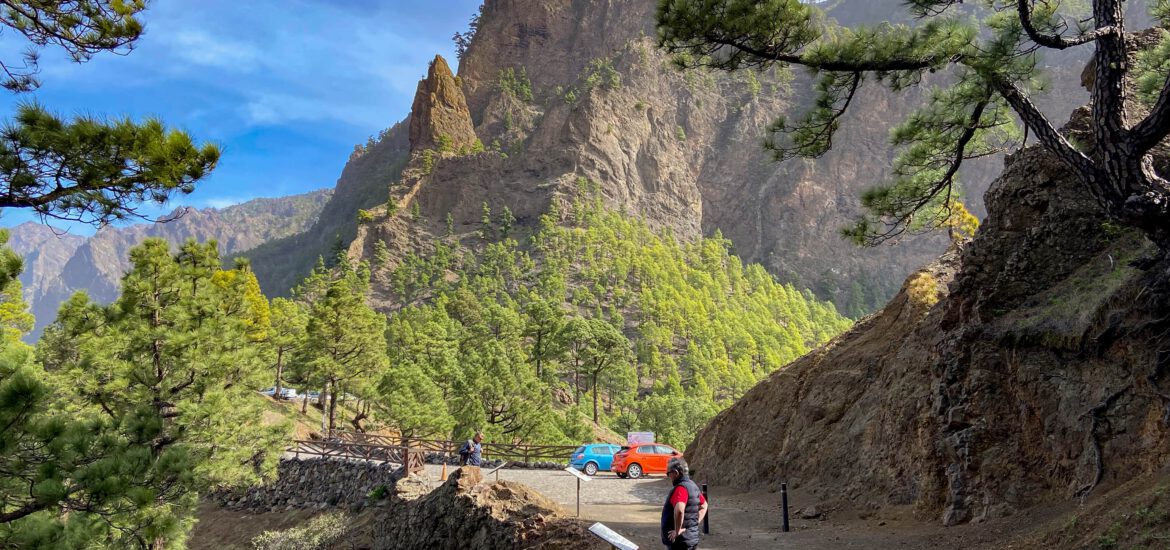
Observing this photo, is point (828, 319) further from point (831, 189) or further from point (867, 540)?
point (867, 540)

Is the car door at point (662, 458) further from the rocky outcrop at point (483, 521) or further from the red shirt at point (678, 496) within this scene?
the red shirt at point (678, 496)

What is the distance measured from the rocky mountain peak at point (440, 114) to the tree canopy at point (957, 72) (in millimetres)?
119151

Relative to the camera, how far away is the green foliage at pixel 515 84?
477 feet

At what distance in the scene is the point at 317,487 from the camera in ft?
81.5

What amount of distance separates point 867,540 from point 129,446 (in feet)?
29.9

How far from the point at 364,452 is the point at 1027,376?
22282 millimetres

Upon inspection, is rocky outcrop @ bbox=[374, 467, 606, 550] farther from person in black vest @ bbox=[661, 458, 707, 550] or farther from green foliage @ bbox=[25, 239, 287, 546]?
green foliage @ bbox=[25, 239, 287, 546]

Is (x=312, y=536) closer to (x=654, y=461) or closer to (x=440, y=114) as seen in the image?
(x=654, y=461)

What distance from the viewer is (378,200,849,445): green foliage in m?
38.8

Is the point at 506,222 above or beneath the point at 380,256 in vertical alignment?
above

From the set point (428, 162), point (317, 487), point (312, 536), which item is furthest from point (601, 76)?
point (312, 536)

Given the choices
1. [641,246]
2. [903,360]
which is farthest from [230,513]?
[641,246]

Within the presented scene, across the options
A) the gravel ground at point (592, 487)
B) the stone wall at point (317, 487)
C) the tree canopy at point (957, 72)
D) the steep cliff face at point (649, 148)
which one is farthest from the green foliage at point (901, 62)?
the steep cliff face at point (649, 148)

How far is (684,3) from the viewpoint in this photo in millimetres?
7402
